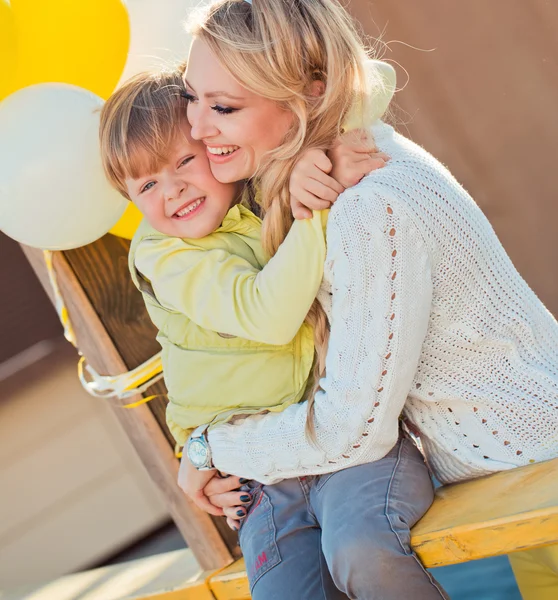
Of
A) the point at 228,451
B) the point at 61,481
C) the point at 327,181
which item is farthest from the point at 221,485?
the point at 61,481

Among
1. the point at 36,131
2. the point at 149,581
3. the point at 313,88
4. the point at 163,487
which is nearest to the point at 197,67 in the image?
the point at 313,88

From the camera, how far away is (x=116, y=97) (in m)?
1.56

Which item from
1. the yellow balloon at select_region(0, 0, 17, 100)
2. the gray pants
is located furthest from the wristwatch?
the yellow balloon at select_region(0, 0, 17, 100)

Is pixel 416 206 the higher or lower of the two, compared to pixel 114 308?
higher

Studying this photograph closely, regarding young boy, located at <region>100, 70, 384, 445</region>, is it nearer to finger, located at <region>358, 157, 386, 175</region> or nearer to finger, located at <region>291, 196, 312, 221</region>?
finger, located at <region>291, 196, 312, 221</region>

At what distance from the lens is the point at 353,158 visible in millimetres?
1312

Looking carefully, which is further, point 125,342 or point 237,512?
point 125,342

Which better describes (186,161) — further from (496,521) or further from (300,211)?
(496,521)

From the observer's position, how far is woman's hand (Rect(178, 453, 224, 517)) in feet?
5.17

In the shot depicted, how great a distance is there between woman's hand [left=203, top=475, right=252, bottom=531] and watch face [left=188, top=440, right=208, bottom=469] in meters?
0.07

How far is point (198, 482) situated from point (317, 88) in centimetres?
84

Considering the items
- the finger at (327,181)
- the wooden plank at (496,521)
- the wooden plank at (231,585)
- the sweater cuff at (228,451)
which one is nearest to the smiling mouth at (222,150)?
the finger at (327,181)

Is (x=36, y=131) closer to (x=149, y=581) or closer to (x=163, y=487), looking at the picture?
(x=163, y=487)

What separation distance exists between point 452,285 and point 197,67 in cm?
63
